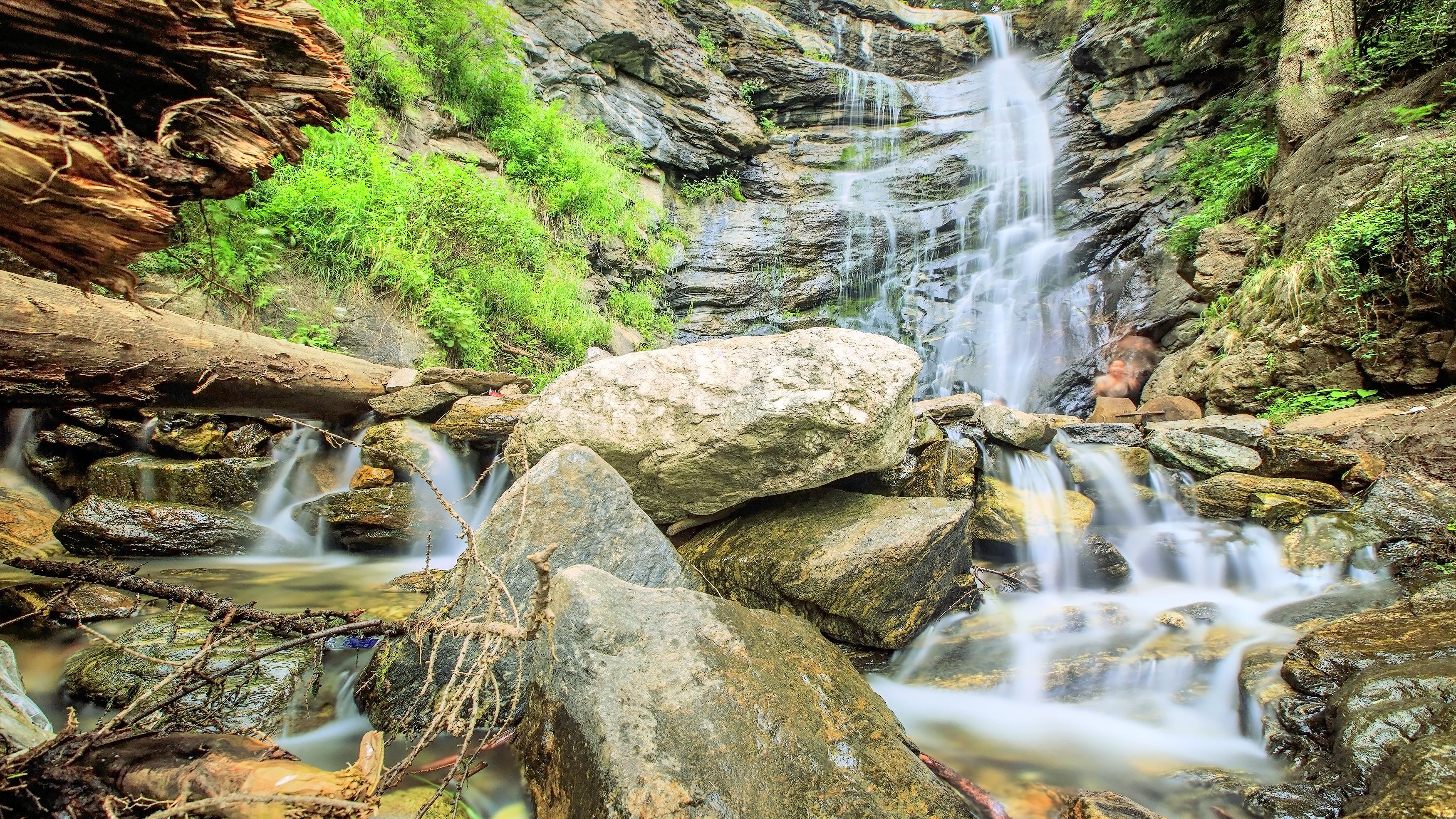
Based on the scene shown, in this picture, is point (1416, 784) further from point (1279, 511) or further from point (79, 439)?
point (79, 439)

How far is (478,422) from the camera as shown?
5.42m

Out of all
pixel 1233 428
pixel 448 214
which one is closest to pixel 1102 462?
pixel 1233 428

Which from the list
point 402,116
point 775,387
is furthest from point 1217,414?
point 402,116

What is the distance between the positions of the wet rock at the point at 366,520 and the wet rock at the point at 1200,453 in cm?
686

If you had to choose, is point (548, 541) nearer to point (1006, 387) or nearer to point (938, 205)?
point (1006, 387)

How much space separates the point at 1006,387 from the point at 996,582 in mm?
6481

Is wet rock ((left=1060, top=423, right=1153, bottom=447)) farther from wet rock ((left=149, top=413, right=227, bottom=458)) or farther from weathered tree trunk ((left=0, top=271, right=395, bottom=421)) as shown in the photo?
wet rock ((left=149, top=413, right=227, bottom=458))

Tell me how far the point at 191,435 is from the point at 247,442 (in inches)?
14.9

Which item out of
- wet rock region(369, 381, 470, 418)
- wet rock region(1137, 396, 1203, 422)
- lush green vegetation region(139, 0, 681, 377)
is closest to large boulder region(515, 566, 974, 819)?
wet rock region(369, 381, 470, 418)

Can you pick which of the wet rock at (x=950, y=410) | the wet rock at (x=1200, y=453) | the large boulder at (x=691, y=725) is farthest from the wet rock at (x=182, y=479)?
the wet rock at (x=1200, y=453)

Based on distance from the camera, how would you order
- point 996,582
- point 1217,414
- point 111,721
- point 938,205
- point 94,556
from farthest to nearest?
point 938,205 → point 1217,414 → point 996,582 → point 94,556 → point 111,721

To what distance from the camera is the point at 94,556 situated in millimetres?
4125

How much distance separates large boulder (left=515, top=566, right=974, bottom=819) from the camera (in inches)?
73.7

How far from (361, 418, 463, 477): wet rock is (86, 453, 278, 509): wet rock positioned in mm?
778
